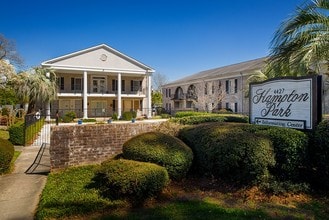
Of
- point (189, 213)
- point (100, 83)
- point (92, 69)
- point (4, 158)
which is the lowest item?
point (189, 213)

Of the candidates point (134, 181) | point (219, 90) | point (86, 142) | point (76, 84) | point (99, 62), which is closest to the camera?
point (134, 181)

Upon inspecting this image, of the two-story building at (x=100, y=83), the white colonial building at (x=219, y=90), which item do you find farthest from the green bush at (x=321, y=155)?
the two-story building at (x=100, y=83)

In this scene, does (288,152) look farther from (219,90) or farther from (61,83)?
(61,83)

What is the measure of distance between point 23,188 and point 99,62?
2795cm

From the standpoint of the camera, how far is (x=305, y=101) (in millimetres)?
6410

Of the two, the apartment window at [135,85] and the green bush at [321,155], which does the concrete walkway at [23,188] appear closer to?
the green bush at [321,155]

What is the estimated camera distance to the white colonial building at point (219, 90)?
32406 millimetres

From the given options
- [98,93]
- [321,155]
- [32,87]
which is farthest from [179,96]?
[321,155]

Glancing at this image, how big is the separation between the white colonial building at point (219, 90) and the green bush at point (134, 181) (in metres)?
24.2

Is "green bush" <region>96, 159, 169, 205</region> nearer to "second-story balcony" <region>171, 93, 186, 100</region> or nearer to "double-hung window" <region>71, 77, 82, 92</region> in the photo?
"double-hung window" <region>71, 77, 82, 92</region>

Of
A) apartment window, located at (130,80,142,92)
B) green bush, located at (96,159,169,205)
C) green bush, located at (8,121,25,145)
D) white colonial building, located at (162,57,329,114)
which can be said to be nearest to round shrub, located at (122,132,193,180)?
green bush, located at (96,159,169,205)

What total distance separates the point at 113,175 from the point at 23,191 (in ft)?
9.11

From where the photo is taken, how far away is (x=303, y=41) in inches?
290

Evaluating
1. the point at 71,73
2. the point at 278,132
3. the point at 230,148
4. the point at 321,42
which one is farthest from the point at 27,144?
the point at 71,73
